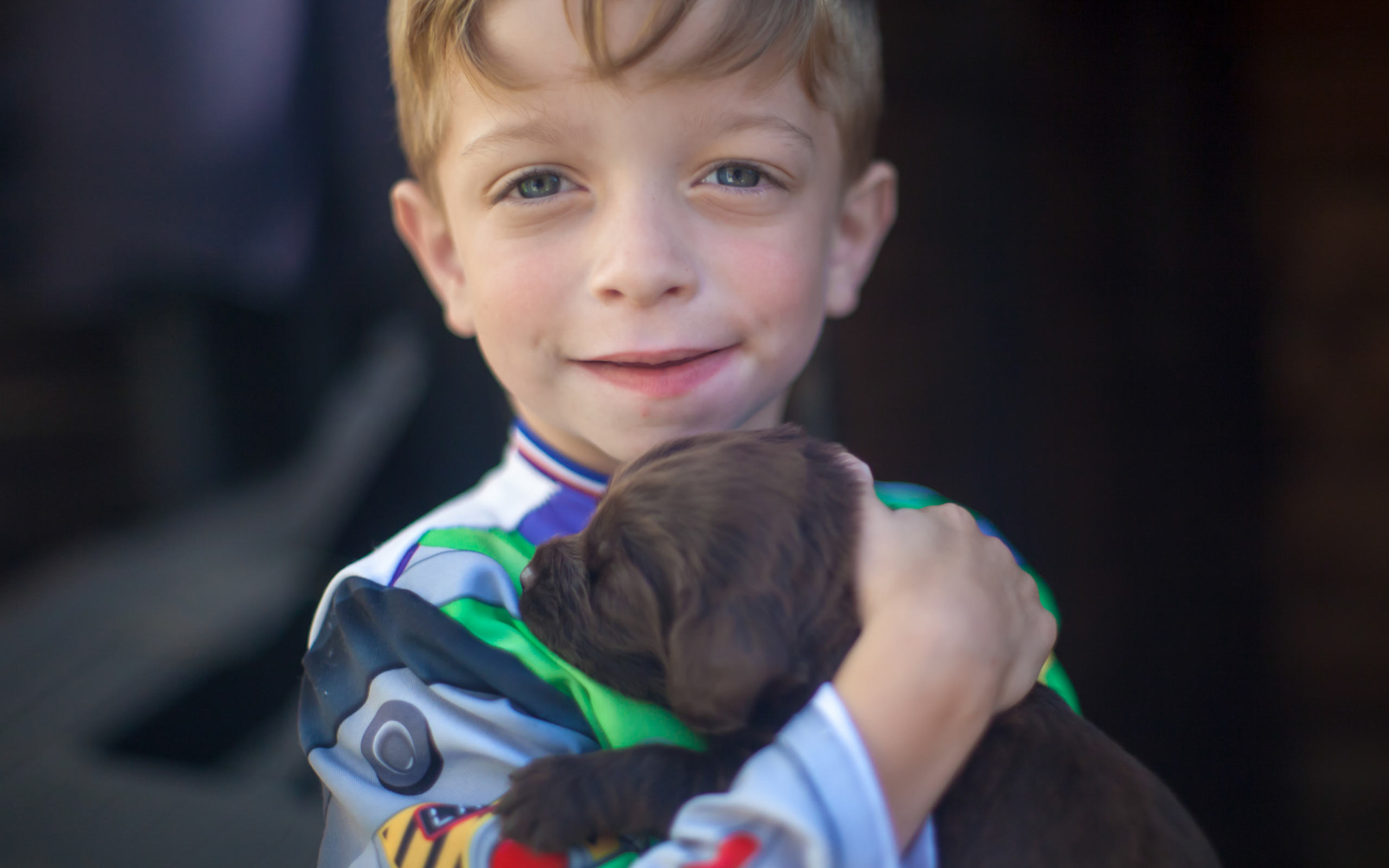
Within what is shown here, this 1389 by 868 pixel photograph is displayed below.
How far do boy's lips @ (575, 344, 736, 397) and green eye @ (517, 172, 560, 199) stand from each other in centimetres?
22

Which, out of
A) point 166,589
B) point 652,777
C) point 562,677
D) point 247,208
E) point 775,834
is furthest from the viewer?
point 166,589

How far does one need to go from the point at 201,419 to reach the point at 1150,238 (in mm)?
3229

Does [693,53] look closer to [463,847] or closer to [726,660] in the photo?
[726,660]

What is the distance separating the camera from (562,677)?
111cm

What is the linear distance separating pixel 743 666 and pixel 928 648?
20 cm

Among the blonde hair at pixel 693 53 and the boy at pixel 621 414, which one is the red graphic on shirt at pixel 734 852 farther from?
the blonde hair at pixel 693 53

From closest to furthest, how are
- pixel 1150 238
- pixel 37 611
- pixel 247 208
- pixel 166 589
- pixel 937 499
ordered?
pixel 937 499, pixel 247 208, pixel 37 611, pixel 166 589, pixel 1150 238

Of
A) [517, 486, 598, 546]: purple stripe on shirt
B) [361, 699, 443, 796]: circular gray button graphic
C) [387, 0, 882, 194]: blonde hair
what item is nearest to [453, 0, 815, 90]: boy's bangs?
[387, 0, 882, 194]: blonde hair

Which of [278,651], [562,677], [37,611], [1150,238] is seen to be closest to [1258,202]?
[1150,238]

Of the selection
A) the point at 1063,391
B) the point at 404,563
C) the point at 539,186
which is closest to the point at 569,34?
the point at 539,186

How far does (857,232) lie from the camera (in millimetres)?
1636

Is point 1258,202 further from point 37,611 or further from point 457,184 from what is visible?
point 37,611

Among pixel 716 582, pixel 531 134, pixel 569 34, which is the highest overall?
pixel 569 34

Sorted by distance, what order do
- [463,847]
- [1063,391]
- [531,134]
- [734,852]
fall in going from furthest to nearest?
[1063,391], [531,134], [463,847], [734,852]
